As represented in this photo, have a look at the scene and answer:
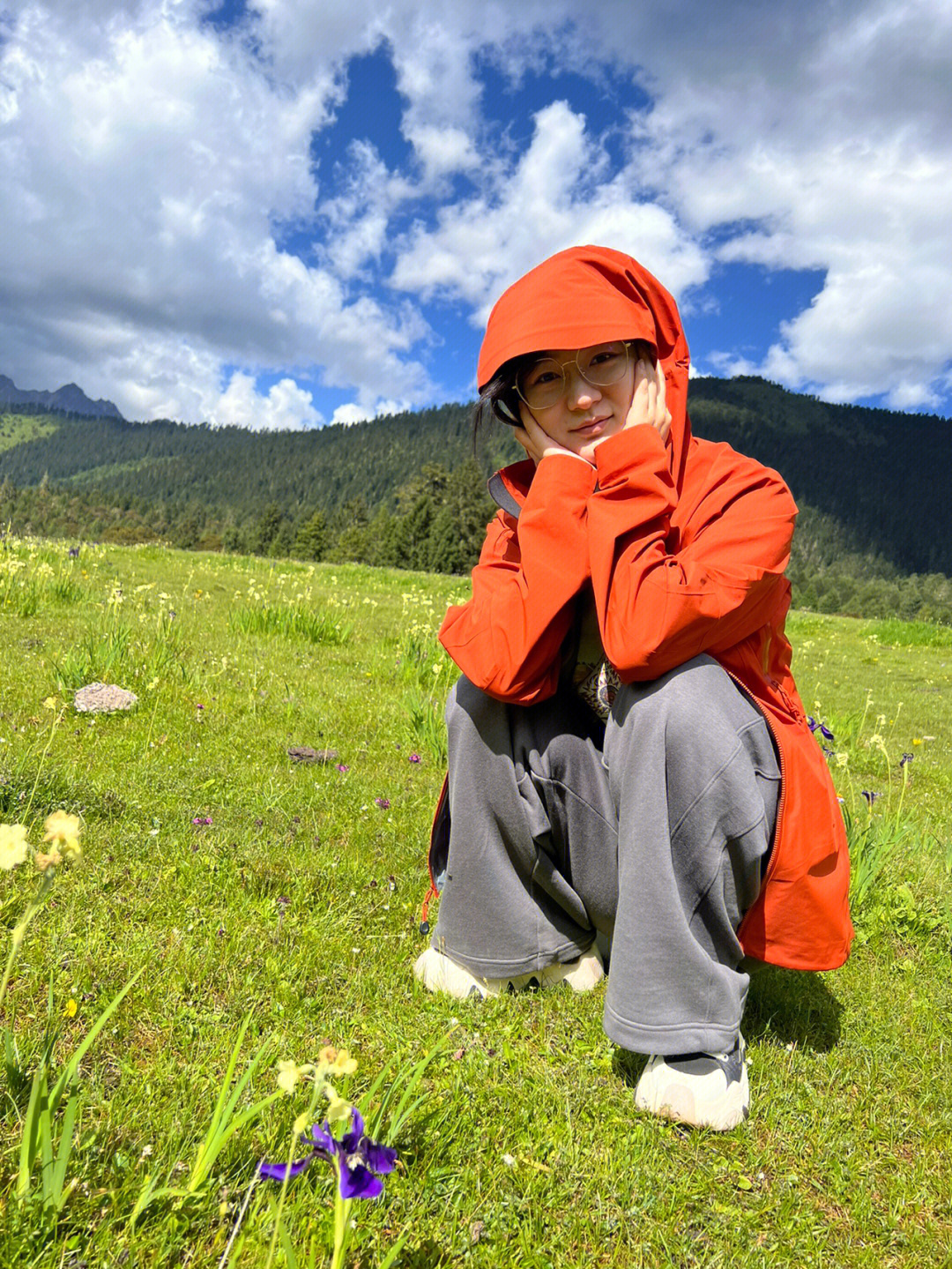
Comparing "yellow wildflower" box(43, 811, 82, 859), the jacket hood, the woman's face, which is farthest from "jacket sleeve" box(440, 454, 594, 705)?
"yellow wildflower" box(43, 811, 82, 859)

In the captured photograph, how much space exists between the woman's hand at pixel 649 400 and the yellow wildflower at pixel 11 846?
1787mm

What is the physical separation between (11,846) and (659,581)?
1.46 metres

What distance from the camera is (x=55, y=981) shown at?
2.02 metres

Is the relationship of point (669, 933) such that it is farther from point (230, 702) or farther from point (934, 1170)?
point (230, 702)

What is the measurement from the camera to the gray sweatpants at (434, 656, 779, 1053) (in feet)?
6.18

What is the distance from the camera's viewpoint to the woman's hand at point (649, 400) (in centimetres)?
222

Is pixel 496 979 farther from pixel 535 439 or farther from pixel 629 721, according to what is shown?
pixel 535 439

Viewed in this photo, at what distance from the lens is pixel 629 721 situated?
6.53 ft

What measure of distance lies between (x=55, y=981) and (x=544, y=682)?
1.53 m

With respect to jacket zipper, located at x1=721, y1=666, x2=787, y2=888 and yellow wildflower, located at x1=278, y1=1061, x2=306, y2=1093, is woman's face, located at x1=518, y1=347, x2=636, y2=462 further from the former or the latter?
yellow wildflower, located at x1=278, y1=1061, x2=306, y2=1093

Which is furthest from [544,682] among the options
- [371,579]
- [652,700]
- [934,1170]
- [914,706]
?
[371,579]

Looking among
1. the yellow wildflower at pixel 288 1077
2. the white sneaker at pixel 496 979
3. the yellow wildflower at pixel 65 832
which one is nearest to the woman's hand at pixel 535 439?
the white sneaker at pixel 496 979

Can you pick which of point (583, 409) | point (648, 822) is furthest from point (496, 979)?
point (583, 409)

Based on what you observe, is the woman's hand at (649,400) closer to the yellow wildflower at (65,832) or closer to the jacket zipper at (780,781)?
the jacket zipper at (780,781)
